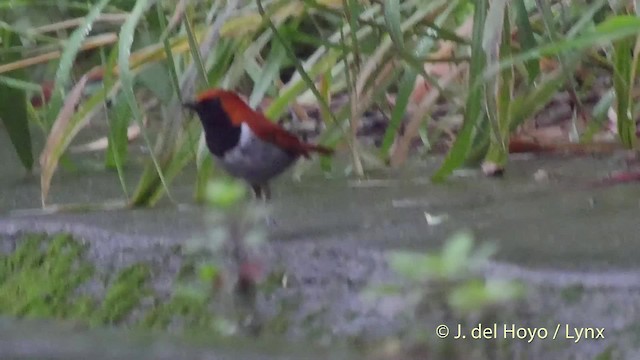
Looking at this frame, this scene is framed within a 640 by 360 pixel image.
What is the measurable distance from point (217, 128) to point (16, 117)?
0.57m

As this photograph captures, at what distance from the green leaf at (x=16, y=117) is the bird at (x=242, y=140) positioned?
46 centimetres

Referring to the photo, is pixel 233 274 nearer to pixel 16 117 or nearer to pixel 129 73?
pixel 129 73

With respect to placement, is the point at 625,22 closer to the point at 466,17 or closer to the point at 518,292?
the point at 518,292

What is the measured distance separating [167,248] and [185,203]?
37 centimetres

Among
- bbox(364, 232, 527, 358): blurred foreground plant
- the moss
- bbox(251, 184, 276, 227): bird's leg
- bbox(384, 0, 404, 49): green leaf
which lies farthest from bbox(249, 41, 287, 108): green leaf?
Result: bbox(364, 232, 527, 358): blurred foreground plant

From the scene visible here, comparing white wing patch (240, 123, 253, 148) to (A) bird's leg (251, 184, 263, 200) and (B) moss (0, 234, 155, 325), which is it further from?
(B) moss (0, 234, 155, 325)

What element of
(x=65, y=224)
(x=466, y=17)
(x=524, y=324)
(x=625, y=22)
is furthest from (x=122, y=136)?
(x=524, y=324)

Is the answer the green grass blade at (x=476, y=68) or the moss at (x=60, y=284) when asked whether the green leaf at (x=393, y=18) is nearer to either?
the green grass blade at (x=476, y=68)

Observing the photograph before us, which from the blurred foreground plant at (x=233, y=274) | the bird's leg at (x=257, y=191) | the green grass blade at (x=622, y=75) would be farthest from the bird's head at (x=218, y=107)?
the green grass blade at (x=622, y=75)

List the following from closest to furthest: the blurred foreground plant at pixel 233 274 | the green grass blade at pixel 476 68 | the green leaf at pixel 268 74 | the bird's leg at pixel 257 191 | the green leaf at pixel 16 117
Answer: the blurred foreground plant at pixel 233 274 < the green grass blade at pixel 476 68 < the bird's leg at pixel 257 191 < the green leaf at pixel 268 74 < the green leaf at pixel 16 117

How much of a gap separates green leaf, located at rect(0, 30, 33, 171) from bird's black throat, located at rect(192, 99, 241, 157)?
0.47 metres

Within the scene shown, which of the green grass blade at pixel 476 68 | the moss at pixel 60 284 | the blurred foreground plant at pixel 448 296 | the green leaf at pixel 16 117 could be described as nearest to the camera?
the blurred foreground plant at pixel 448 296

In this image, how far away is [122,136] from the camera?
183 centimetres

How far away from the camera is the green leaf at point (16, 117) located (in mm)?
1992
